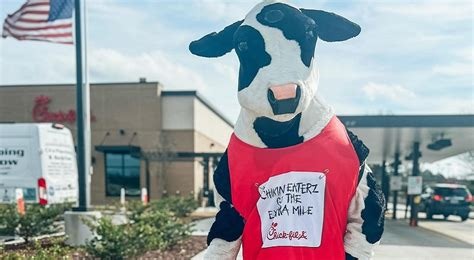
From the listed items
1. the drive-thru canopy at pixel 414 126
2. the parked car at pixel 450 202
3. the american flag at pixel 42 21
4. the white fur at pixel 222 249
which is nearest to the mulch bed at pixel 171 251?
the american flag at pixel 42 21

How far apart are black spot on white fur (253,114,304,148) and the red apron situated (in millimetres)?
30

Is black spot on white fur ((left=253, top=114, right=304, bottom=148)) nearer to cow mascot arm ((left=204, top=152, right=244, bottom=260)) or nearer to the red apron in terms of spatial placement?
the red apron

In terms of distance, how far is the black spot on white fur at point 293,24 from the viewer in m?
2.01

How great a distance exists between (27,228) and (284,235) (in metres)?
7.31

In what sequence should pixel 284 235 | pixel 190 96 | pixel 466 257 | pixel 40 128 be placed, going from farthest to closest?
pixel 190 96 < pixel 40 128 < pixel 466 257 < pixel 284 235

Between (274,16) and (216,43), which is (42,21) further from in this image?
(274,16)

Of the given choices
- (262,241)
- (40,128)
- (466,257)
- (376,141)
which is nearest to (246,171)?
(262,241)

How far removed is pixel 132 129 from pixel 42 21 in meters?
16.4

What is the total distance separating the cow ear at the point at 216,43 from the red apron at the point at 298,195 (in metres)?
0.55

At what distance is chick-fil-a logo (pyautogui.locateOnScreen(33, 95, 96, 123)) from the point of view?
25.5 metres

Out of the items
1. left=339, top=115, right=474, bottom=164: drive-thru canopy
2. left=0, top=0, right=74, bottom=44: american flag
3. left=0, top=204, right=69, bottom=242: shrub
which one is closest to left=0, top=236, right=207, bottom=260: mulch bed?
left=0, top=204, right=69, bottom=242: shrub

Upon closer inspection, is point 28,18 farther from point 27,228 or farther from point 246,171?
point 246,171

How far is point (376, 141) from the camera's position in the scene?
15203 mm

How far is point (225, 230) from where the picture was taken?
2146mm
